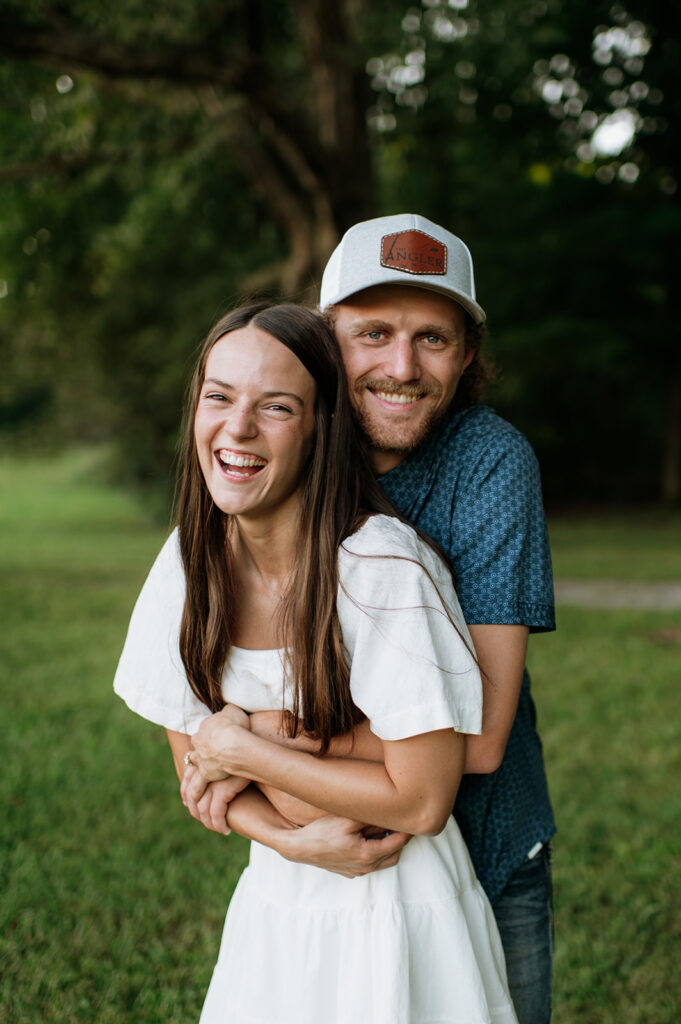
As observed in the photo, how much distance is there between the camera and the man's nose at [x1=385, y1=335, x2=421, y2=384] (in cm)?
204

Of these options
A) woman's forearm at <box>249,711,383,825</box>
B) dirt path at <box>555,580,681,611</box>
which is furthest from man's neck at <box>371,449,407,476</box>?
dirt path at <box>555,580,681,611</box>

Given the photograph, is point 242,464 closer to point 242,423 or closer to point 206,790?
point 242,423

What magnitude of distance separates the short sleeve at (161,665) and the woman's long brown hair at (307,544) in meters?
0.04

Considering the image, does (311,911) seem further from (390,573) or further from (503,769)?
(390,573)

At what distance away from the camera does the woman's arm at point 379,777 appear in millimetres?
1657

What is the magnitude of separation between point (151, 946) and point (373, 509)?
254 cm

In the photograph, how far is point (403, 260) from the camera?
2.00 metres

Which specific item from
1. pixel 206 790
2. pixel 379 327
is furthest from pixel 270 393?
pixel 206 790

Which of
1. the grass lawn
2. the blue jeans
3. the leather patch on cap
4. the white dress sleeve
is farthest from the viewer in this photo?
the grass lawn

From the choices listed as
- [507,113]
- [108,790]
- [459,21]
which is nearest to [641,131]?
[507,113]

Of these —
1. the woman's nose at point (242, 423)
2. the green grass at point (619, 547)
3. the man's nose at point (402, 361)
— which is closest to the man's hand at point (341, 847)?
the woman's nose at point (242, 423)

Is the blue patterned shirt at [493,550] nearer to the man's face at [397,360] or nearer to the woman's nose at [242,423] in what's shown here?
the man's face at [397,360]

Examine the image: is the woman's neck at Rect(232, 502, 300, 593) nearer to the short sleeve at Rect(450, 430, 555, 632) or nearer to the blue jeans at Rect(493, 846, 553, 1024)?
the short sleeve at Rect(450, 430, 555, 632)

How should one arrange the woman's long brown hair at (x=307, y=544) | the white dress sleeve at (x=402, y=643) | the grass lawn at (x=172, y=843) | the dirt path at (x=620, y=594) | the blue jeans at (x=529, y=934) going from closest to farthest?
the white dress sleeve at (x=402, y=643)
the woman's long brown hair at (x=307, y=544)
the blue jeans at (x=529, y=934)
the grass lawn at (x=172, y=843)
the dirt path at (x=620, y=594)
